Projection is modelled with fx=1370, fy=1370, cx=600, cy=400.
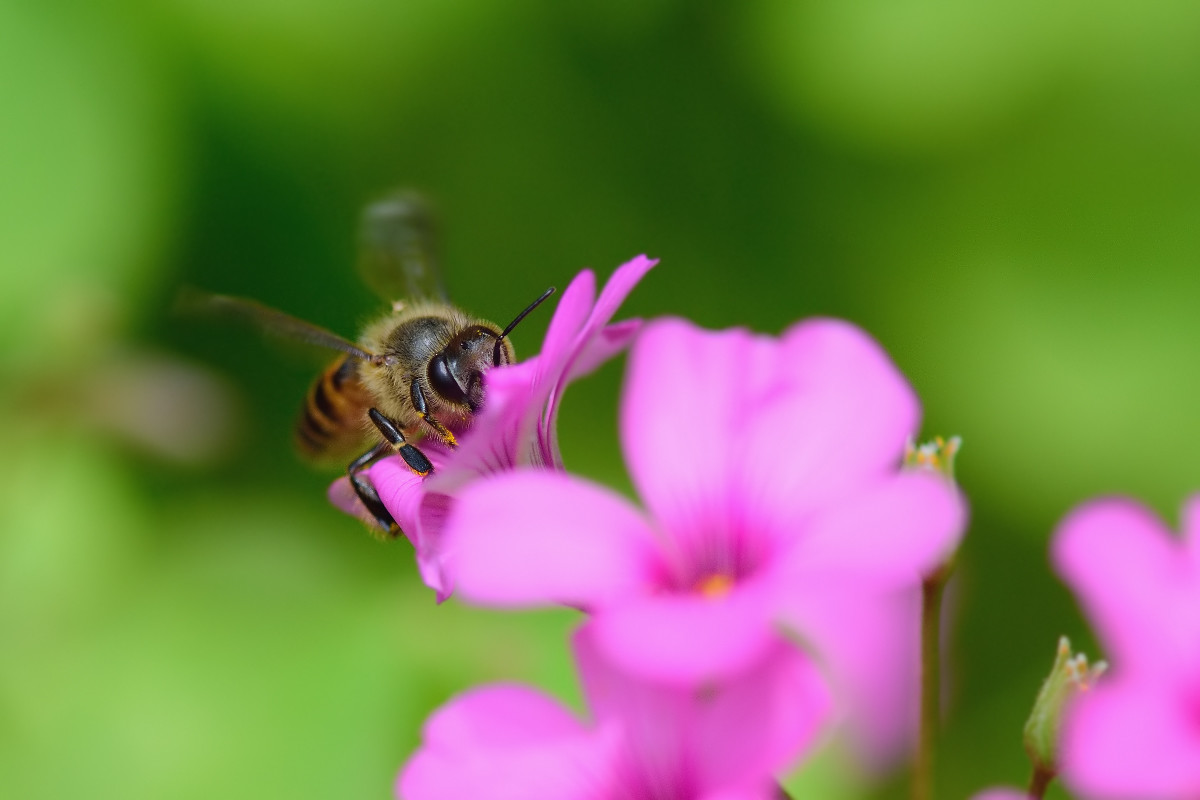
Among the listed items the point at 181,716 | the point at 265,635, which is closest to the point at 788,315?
the point at 265,635

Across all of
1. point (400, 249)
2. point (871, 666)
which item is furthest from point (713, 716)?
point (871, 666)

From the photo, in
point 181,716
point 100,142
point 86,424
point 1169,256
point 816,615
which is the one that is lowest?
point 816,615

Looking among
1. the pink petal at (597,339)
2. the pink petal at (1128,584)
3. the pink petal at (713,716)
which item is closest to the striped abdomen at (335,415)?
the pink petal at (597,339)

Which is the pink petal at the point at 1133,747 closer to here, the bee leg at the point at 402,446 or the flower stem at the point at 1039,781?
the flower stem at the point at 1039,781

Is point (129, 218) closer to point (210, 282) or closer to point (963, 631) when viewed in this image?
point (210, 282)

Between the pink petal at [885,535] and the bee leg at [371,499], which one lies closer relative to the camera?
the pink petal at [885,535]
